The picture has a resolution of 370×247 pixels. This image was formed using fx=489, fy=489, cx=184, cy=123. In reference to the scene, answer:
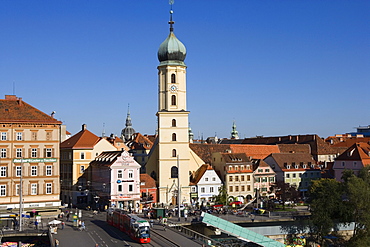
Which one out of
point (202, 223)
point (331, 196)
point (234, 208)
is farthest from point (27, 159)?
point (331, 196)

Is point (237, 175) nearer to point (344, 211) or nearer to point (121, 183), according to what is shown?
point (121, 183)

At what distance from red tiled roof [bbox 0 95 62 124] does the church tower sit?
19588 millimetres

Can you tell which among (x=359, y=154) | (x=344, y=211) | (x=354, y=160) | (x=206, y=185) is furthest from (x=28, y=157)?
(x=359, y=154)

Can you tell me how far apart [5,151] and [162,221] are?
22.0 m

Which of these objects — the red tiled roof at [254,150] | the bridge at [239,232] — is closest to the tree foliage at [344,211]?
the bridge at [239,232]

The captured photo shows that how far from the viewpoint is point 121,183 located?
73.6 metres

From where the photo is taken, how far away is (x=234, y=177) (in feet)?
274

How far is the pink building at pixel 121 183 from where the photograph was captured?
73000 mm

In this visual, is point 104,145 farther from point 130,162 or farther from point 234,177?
point 234,177

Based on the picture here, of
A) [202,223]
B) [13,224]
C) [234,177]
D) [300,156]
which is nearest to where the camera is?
[13,224]

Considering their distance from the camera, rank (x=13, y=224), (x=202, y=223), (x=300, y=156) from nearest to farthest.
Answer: (x=13, y=224) → (x=202, y=223) → (x=300, y=156)

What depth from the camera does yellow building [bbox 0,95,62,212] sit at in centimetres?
6178

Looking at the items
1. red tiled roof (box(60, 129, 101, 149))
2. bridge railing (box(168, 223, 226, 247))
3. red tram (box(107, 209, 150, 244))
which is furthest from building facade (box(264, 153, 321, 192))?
red tram (box(107, 209, 150, 244))

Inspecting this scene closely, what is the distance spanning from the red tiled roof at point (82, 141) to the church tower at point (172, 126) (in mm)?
13806
